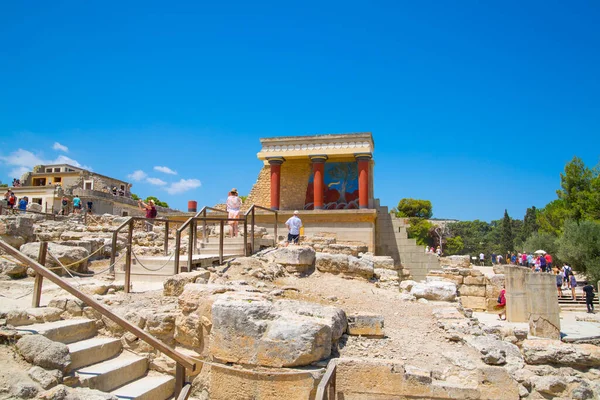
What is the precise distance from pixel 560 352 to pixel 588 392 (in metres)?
0.51

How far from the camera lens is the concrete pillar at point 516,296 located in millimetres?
10758

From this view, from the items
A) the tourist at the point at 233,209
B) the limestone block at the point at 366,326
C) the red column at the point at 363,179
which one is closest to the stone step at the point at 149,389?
the limestone block at the point at 366,326

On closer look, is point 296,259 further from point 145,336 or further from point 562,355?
point 562,355

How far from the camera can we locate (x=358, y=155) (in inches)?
631

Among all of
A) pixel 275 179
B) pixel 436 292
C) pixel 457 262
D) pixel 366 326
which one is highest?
pixel 275 179

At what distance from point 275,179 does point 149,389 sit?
1283cm

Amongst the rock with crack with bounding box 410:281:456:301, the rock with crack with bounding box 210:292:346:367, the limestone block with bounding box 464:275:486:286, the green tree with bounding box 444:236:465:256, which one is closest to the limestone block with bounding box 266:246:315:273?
the rock with crack with bounding box 410:281:456:301

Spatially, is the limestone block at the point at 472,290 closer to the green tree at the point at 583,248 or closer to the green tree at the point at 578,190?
the green tree at the point at 583,248

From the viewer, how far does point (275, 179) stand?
16844mm

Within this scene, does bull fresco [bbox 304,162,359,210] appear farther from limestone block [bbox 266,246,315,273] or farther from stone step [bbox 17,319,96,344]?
stone step [bbox 17,319,96,344]

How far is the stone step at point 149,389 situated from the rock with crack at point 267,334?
623 millimetres

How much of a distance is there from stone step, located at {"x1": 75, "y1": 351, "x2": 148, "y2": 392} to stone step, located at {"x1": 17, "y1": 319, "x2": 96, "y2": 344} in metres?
0.49

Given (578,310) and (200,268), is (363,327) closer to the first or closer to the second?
(200,268)

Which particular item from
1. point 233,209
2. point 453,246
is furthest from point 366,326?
point 453,246
